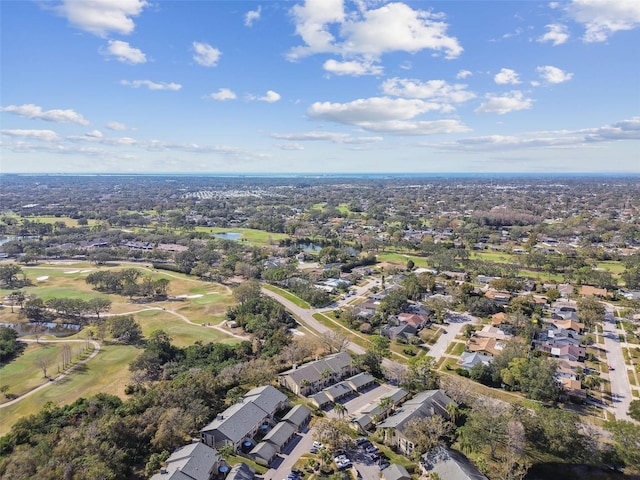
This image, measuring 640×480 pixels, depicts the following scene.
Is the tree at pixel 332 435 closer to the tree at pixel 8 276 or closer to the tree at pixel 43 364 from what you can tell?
the tree at pixel 43 364

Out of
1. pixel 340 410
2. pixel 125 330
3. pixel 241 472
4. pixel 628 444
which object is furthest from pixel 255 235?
pixel 628 444

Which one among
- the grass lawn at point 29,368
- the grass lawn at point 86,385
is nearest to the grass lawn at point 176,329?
the grass lawn at point 86,385

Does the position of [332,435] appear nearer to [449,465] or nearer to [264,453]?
[264,453]

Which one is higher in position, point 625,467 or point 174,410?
point 174,410

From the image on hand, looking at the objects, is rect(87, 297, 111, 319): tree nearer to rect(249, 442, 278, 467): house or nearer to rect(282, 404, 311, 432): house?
rect(282, 404, 311, 432): house

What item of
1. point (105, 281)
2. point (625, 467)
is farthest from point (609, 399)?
point (105, 281)

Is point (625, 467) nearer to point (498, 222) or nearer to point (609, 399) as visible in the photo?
point (609, 399)
